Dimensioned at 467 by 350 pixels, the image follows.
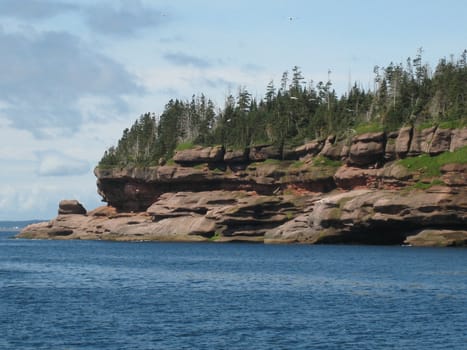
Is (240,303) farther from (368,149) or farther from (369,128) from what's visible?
(369,128)

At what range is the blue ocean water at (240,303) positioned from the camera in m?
55.5

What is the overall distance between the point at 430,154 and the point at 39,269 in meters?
76.6

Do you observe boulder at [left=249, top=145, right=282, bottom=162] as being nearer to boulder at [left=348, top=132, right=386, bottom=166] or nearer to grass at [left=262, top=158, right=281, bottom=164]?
grass at [left=262, top=158, right=281, bottom=164]

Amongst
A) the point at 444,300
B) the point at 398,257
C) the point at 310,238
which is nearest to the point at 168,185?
the point at 310,238

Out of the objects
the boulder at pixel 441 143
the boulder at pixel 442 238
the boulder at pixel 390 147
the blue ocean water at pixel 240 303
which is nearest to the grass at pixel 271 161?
the boulder at pixel 390 147

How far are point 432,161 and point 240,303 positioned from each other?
284ft

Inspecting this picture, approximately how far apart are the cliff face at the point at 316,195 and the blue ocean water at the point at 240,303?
48.3 feet

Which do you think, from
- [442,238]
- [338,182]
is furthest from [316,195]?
[442,238]

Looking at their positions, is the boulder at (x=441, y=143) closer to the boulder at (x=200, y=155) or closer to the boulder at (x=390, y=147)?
the boulder at (x=390, y=147)

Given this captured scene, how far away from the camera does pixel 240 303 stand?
7256 centimetres

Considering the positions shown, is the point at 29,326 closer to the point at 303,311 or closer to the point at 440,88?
the point at 303,311

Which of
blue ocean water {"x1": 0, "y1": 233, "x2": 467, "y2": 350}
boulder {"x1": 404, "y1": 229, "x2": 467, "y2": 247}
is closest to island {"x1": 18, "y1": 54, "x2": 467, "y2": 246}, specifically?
boulder {"x1": 404, "y1": 229, "x2": 467, "y2": 247}

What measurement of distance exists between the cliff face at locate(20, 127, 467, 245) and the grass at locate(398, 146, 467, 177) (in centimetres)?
55

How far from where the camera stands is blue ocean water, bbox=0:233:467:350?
55.5 meters
